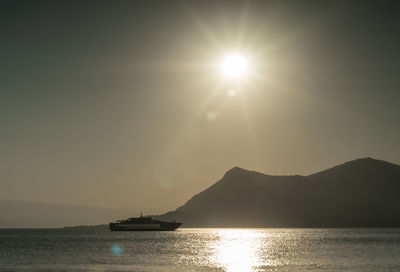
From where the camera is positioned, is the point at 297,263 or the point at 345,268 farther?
the point at 297,263

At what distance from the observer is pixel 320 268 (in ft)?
319

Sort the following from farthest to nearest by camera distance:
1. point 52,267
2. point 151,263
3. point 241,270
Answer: point 151,263, point 52,267, point 241,270

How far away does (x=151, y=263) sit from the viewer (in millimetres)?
108312

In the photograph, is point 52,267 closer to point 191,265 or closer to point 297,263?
point 191,265

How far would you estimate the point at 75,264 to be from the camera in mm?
106688

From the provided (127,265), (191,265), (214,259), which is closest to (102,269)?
(127,265)

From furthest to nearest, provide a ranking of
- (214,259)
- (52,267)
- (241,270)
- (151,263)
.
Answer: (214,259), (151,263), (52,267), (241,270)

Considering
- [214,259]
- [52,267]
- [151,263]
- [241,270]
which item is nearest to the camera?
[241,270]

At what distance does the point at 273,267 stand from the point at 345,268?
1241 cm

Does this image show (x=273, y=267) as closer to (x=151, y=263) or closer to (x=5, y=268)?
(x=151, y=263)

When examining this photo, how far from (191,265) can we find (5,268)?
3348cm

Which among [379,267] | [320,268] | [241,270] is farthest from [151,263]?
[379,267]

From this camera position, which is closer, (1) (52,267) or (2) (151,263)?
(1) (52,267)

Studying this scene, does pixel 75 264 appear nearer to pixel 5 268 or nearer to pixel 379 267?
pixel 5 268
